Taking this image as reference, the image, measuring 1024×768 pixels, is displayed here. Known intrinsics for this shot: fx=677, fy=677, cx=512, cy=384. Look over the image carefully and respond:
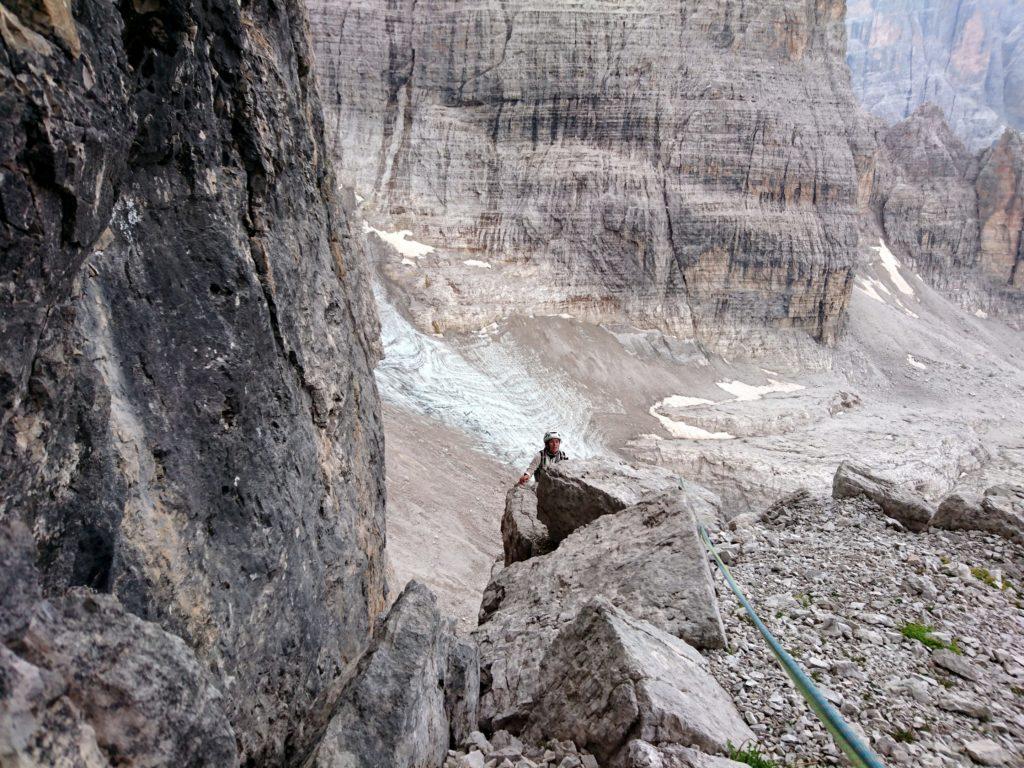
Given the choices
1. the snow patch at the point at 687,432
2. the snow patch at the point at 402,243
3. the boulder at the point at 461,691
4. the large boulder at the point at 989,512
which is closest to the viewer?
the boulder at the point at 461,691

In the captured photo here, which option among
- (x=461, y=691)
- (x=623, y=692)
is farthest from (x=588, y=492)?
(x=623, y=692)

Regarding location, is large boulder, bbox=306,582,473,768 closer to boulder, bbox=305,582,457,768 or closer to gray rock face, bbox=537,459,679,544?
boulder, bbox=305,582,457,768

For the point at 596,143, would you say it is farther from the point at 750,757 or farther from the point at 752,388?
the point at 750,757

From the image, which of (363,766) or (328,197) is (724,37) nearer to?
(328,197)

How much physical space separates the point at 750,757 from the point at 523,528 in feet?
19.0

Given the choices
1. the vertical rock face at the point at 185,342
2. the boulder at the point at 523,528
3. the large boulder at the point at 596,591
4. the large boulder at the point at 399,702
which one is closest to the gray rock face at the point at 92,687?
the vertical rock face at the point at 185,342

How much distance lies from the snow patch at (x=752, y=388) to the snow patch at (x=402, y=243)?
16.5m

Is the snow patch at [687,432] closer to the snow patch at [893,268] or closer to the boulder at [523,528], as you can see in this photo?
the boulder at [523,528]

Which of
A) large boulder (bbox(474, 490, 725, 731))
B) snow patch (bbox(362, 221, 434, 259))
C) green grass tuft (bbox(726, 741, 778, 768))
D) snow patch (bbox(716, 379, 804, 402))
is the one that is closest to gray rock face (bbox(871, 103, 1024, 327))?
snow patch (bbox(716, 379, 804, 402))

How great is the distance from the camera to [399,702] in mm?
3871

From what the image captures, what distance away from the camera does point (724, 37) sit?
121 feet

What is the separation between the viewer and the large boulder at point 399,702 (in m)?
3.67

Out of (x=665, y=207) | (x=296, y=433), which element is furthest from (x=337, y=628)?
(x=665, y=207)

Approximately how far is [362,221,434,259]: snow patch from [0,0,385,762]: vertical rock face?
27.2 metres
